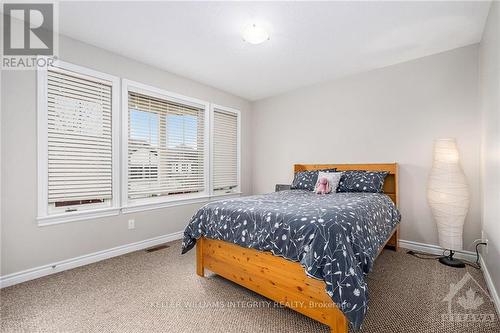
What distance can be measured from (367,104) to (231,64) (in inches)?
77.6

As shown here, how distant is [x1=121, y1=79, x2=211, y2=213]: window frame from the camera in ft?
9.52

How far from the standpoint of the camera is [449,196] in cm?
249

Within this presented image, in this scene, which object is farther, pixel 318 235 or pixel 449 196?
pixel 449 196

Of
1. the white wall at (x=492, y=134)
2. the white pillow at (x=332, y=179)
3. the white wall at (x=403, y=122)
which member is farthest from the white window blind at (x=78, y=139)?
the white wall at (x=492, y=134)

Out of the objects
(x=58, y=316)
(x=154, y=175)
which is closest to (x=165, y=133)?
(x=154, y=175)

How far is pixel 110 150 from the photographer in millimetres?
2795

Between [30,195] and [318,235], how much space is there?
2605 mm

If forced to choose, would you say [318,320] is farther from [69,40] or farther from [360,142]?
[69,40]

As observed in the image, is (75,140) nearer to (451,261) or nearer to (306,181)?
(306,181)

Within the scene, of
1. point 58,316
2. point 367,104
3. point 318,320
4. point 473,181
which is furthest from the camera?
point 367,104

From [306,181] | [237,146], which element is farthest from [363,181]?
[237,146]

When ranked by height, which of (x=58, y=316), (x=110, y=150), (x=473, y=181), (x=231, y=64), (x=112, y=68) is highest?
(x=231, y=64)

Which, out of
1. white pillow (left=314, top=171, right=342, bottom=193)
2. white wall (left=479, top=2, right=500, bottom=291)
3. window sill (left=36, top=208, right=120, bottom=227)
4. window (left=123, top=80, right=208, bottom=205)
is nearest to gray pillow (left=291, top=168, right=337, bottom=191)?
→ white pillow (left=314, top=171, right=342, bottom=193)

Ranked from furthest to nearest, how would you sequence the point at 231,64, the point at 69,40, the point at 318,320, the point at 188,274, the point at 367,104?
the point at 367,104 → the point at 231,64 → the point at 69,40 → the point at 188,274 → the point at 318,320
